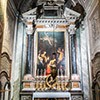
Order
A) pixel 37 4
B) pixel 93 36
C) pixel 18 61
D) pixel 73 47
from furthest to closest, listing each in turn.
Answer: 1. pixel 37 4
2. pixel 73 47
3. pixel 18 61
4. pixel 93 36

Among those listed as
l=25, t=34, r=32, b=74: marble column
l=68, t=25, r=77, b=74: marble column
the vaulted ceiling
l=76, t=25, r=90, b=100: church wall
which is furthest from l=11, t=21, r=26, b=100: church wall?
l=76, t=25, r=90, b=100: church wall

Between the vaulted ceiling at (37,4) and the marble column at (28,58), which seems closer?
the marble column at (28,58)

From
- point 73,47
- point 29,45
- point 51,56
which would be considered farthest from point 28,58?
point 73,47

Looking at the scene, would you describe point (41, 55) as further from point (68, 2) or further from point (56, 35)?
point (68, 2)

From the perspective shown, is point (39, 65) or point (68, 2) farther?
point (68, 2)

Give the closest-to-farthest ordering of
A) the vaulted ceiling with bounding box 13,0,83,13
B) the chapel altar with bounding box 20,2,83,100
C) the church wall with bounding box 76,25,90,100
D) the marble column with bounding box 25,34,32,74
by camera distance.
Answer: the chapel altar with bounding box 20,2,83,100 < the church wall with bounding box 76,25,90,100 < the marble column with bounding box 25,34,32,74 < the vaulted ceiling with bounding box 13,0,83,13

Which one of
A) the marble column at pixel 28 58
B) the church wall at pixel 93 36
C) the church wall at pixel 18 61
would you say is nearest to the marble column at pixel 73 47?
the church wall at pixel 93 36

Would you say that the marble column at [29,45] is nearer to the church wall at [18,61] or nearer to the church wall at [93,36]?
the church wall at [18,61]

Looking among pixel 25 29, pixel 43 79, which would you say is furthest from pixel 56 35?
pixel 43 79

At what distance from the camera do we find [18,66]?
9250 mm

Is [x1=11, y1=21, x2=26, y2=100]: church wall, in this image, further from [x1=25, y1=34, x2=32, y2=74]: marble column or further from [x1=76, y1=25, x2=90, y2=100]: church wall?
[x1=76, y1=25, x2=90, y2=100]: church wall

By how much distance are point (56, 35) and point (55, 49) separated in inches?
27.1

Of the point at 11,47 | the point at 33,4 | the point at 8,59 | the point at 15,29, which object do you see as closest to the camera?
the point at 8,59

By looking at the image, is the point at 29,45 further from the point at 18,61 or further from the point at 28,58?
the point at 18,61
